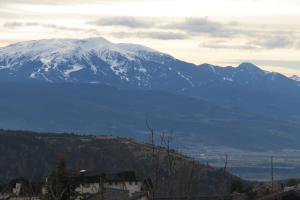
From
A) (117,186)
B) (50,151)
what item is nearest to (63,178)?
(117,186)

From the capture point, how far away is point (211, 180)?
426 feet

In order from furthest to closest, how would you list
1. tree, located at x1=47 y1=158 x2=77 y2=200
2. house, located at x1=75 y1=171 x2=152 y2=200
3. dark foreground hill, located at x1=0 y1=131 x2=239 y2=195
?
1. dark foreground hill, located at x1=0 y1=131 x2=239 y2=195
2. house, located at x1=75 y1=171 x2=152 y2=200
3. tree, located at x1=47 y1=158 x2=77 y2=200

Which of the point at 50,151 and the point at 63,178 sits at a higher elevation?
the point at 63,178

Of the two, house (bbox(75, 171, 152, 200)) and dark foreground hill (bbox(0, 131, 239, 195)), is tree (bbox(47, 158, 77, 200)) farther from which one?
dark foreground hill (bbox(0, 131, 239, 195))

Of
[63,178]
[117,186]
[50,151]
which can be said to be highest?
[63,178]

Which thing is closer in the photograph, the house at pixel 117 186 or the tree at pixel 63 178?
the tree at pixel 63 178

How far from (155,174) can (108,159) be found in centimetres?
12537

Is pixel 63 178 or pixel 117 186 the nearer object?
pixel 63 178

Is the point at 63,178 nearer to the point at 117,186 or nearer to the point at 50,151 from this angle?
Result: the point at 117,186

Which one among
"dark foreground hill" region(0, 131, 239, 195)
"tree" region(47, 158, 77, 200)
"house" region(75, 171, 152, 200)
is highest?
"tree" region(47, 158, 77, 200)

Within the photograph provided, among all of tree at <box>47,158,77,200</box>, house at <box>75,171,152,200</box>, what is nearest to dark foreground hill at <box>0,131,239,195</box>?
house at <box>75,171,152,200</box>

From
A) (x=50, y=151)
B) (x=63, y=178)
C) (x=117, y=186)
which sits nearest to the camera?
(x=63, y=178)

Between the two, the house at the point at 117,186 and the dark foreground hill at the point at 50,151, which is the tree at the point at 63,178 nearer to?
the house at the point at 117,186

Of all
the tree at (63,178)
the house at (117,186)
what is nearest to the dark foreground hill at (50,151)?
the house at (117,186)
